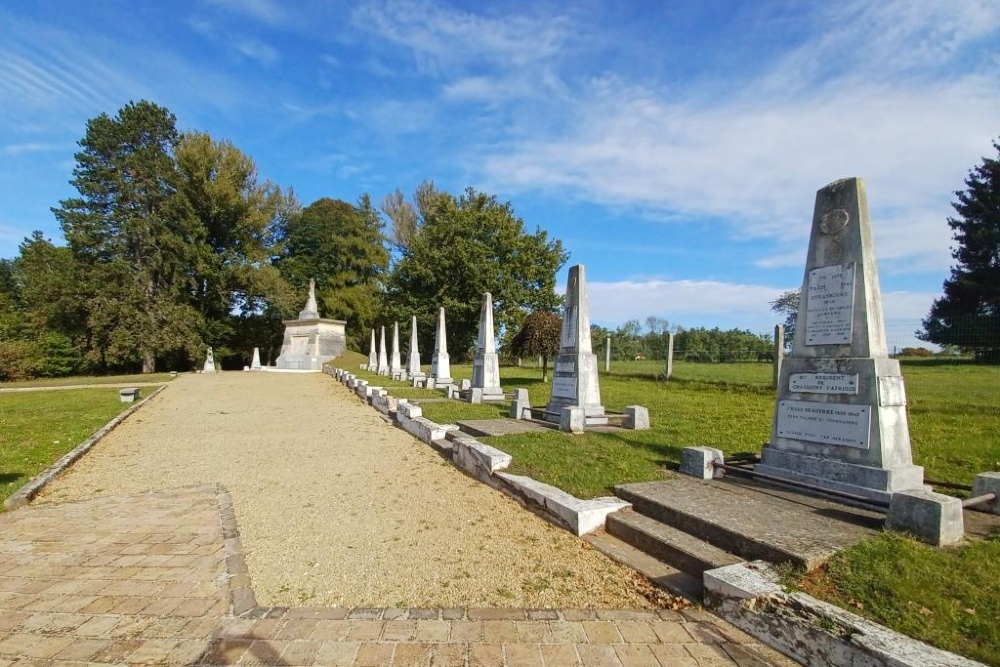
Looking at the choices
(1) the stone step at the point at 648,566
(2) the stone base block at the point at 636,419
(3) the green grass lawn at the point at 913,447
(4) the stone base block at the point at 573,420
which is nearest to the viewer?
(3) the green grass lawn at the point at 913,447


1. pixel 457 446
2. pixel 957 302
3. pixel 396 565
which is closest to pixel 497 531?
pixel 396 565

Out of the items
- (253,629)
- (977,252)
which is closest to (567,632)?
(253,629)

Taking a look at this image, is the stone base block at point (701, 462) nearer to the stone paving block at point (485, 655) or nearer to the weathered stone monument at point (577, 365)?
the stone paving block at point (485, 655)

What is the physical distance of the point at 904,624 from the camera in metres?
2.55

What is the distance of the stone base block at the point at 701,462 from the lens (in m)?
5.34

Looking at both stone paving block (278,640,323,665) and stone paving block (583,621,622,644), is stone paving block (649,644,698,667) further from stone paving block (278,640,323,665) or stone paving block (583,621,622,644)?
stone paving block (278,640,323,665)

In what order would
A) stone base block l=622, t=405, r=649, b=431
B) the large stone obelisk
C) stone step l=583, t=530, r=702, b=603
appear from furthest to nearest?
stone base block l=622, t=405, r=649, b=431
the large stone obelisk
stone step l=583, t=530, r=702, b=603

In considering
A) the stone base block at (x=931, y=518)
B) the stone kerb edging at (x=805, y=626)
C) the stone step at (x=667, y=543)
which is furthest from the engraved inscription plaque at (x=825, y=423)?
the stone kerb edging at (x=805, y=626)

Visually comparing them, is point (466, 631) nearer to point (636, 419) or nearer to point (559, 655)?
point (559, 655)

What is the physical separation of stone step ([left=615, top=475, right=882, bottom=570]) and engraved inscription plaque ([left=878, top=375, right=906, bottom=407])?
1115 millimetres

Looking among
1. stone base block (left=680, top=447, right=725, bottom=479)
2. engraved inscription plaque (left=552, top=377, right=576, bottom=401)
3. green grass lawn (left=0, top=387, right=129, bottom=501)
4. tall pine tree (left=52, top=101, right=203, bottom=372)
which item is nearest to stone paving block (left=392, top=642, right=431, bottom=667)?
stone base block (left=680, top=447, right=725, bottom=479)

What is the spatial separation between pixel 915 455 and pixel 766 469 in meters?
2.56

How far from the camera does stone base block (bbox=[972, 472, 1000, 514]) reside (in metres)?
4.18

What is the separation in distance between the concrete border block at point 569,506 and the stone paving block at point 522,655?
172 centimetres
